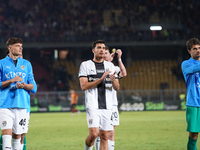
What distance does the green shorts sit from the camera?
695 cm

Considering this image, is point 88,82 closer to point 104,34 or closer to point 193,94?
point 193,94

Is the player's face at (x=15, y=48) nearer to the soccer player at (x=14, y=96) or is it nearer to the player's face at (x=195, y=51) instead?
the soccer player at (x=14, y=96)

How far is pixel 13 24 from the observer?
38.0 metres

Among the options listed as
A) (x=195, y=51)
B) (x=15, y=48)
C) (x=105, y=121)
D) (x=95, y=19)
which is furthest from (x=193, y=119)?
(x=95, y=19)

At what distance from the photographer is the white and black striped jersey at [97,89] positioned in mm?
6691

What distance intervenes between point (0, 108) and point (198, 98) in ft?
11.9

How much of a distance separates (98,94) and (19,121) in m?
1.46

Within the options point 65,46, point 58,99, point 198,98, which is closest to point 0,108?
point 198,98

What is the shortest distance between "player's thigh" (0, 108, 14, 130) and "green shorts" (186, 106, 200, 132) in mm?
3246

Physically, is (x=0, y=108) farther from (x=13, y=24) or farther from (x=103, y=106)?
(x=13, y=24)

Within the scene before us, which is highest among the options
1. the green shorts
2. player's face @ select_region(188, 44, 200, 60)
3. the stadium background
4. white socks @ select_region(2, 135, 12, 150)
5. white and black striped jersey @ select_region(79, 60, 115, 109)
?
the stadium background

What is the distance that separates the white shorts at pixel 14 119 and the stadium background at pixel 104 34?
1104 inches

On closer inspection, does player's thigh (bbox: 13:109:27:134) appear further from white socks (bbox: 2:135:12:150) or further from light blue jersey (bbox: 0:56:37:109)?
white socks (bbox: 2:135:12:150)

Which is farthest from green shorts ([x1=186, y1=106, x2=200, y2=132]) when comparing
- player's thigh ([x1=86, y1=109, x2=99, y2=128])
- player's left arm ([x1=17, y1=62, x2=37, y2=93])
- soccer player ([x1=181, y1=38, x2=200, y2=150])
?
player's left arm ([x1=17, y1=62, x2=37, y2=93])
